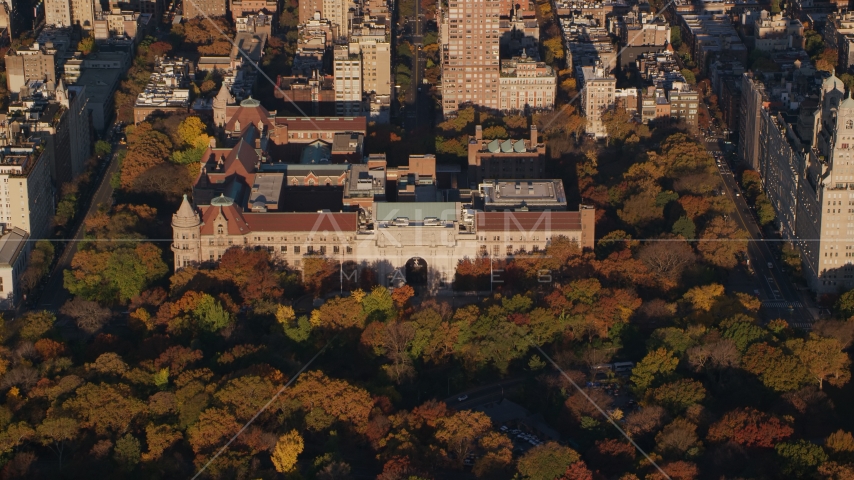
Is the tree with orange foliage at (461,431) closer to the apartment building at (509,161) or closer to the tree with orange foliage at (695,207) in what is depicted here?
the tree with orange foliage at (695,207)

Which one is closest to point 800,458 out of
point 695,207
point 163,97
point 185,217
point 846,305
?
point 846,305

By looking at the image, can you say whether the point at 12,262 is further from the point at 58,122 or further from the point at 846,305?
the point at 846,305

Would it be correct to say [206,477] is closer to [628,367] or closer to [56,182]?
[628,367]

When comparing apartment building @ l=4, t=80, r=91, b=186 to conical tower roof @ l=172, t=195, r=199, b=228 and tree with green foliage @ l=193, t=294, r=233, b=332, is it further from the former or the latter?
tree with green foliage @ l=193, t=294, r=233, b=332

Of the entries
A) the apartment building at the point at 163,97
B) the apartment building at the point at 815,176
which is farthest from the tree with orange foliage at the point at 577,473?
the apartment building at the point at 163,97

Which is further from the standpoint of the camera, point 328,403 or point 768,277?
point 768,277
